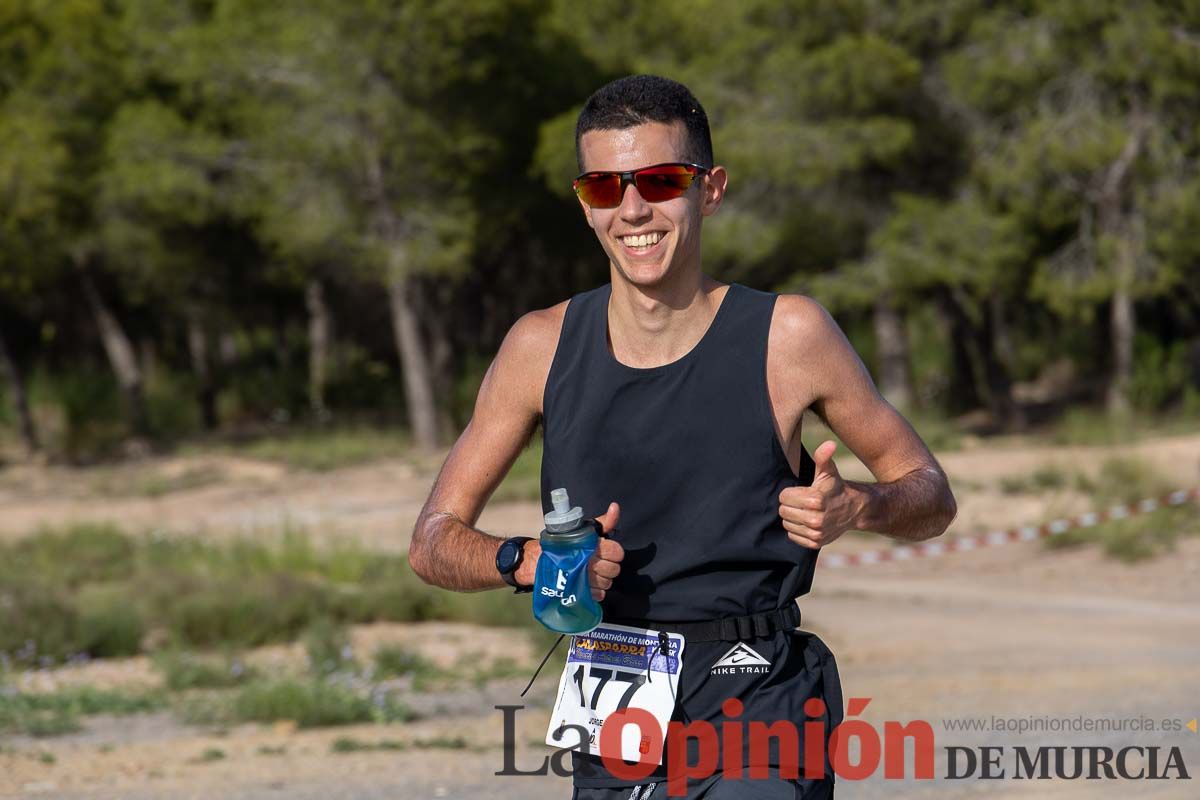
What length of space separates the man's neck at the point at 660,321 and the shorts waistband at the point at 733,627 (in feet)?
1.58

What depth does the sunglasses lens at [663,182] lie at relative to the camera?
3.34 m

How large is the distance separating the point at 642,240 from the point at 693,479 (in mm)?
465

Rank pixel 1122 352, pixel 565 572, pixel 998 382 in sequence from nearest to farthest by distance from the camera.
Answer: pixel 565 572, pixel 1122 352, pixel 998 382

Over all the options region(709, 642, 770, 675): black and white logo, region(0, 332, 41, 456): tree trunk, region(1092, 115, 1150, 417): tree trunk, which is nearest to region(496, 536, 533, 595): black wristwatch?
region(709, 642, 770, 675): black and white logo

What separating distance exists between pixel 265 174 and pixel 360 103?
2.76 meters

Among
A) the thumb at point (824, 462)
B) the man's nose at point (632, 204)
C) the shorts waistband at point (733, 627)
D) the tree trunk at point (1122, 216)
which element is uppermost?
the tree trunk at point (1122, 216)

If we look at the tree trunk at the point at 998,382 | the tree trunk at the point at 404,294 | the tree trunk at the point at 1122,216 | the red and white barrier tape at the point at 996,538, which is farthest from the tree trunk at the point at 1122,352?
the tree trunk at the point at 404,294

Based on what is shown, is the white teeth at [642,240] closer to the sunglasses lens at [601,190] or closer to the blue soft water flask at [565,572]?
the sunglasses lens at [601,190]

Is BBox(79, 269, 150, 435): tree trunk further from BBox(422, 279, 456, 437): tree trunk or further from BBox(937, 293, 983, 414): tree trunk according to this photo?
BBox(937, 293, 983, 414): tree trunk

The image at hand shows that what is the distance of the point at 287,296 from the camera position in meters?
37.8

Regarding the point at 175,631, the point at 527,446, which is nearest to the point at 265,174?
the point at 175,631

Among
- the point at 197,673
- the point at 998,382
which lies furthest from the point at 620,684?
the point at 998,382

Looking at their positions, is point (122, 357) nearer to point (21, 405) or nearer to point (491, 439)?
point (21, 405)

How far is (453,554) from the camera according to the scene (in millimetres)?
3414
